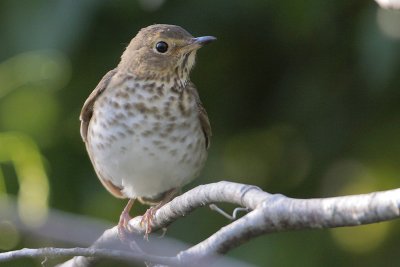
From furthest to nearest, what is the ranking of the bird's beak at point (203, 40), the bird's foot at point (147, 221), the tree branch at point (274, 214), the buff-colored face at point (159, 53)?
the buff-colored face at point (159, 53), the bird's beak at point (203, 40), the bird's foot at point (147, 221), the tree branch at point (274, 214)

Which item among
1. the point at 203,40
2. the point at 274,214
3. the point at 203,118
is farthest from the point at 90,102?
the point at 274,214

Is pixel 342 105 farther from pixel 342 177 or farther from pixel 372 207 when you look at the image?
pixel 372 207

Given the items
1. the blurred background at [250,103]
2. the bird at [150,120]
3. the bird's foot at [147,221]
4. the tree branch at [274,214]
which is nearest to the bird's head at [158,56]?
the bird at [150,120]

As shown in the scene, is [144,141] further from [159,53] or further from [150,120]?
[159,53]

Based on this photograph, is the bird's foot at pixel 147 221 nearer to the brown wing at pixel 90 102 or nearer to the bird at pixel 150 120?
the bird at pixel 150 120

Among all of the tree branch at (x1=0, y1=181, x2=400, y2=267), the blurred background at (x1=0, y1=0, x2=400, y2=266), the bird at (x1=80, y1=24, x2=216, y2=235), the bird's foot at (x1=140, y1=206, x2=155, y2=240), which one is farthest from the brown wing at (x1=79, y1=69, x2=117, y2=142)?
the tree branch at (x1=0, y1=181, x2=400, y2=267)

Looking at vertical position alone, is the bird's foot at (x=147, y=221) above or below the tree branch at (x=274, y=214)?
below
